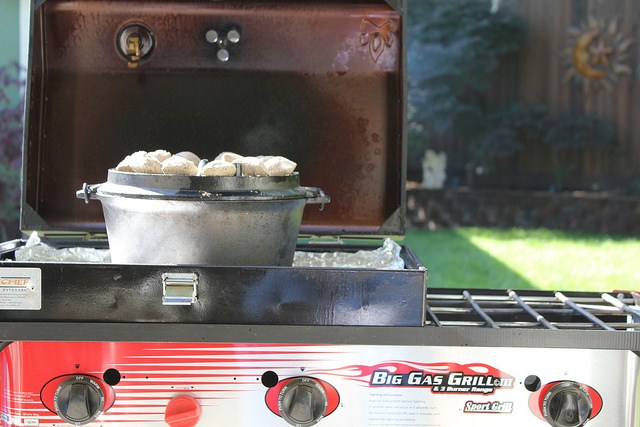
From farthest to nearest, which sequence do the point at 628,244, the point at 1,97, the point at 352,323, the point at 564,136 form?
the point at 564,136 < the point at 628,244 < the point at 1,97 < the point at 352,323

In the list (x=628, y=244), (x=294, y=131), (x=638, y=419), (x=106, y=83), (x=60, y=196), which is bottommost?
(x=628, y=244)

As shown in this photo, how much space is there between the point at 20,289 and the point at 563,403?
1.13 meters

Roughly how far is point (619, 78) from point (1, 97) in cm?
672

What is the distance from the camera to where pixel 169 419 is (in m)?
1.55

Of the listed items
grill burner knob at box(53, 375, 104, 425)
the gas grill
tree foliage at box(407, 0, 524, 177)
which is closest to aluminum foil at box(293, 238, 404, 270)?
the gas grill

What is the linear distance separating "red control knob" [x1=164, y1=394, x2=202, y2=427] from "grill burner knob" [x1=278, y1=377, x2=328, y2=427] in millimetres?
175

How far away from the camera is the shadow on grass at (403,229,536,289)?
225 inches

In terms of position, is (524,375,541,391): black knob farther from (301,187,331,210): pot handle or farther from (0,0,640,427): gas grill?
(301,187,331,210): pot handle

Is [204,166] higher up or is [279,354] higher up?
[204,166]

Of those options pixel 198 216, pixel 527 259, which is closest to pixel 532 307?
pixel 198 216

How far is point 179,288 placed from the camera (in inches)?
59.9

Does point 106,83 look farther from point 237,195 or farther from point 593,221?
point 593,221

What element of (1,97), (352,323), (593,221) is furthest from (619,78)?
(352,323)

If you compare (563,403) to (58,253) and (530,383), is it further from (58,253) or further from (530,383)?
(58,253)
